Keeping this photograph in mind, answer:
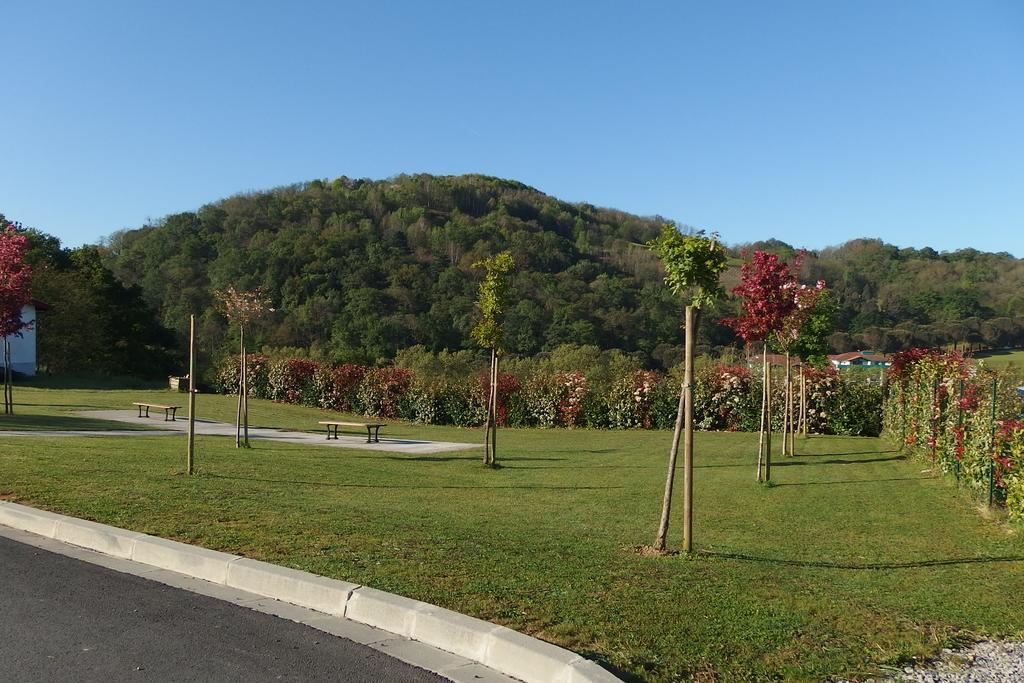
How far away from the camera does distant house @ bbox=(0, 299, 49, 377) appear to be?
142 ft

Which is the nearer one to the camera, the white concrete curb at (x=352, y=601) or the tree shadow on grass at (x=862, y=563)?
the white concrete curb at (x=352, y=601)

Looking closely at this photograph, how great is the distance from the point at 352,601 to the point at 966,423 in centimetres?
997

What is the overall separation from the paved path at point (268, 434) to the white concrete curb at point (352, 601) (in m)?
12.0

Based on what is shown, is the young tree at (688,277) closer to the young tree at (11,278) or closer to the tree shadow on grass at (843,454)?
the tree shadow on grass at (843,454)

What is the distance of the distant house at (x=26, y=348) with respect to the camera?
43.3 metres

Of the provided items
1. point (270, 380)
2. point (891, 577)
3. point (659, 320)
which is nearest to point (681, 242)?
point (891, 577)

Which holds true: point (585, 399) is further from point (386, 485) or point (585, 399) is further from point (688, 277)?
point (688, 277)

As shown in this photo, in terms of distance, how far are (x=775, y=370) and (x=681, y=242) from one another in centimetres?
2155

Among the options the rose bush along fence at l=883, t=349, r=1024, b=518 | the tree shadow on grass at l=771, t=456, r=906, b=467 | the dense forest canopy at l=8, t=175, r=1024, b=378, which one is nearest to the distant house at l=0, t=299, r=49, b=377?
the dense forest canopy at l=8, t=175, r=1024, b=378

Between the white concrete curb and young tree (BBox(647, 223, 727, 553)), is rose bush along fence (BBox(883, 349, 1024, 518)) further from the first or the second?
the white concrete curb

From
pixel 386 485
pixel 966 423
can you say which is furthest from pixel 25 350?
pixel 966 423

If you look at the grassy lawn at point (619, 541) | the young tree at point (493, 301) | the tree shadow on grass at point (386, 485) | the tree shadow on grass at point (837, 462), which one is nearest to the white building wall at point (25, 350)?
the grassy lawn at point (619, 541)

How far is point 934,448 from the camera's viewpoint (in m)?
14.4

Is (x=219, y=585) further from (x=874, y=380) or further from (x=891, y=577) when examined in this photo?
(x=874, y=380)
